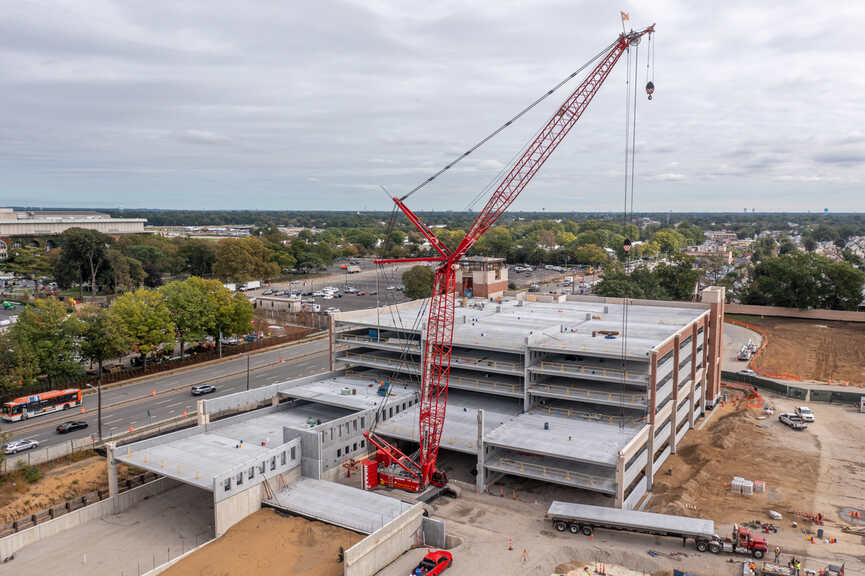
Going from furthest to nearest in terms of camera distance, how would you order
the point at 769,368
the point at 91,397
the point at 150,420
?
the point at 769,368, the point at 91,397, the point at 150,420

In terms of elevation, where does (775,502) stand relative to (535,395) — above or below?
below

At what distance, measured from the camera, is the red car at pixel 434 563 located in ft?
117

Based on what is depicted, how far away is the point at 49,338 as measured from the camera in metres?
70.0

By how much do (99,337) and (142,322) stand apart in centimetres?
602

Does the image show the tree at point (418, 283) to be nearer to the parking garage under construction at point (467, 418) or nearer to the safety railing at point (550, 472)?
the parking garage under construction at point (467, 418)

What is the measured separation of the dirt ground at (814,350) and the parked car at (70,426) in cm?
9237

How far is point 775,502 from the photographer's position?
47.4 m

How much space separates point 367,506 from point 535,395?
66.4ft

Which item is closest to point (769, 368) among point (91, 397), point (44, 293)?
point (91, 397)

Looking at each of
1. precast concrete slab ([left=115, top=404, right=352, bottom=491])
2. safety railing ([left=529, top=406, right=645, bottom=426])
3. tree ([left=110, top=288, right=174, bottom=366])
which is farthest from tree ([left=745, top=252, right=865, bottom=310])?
tree ([left=110, top=288, right=174, bottom=366])

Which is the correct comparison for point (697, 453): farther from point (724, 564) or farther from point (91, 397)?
point (91, 397)

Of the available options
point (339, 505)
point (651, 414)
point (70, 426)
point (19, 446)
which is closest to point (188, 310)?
point (70, 426)

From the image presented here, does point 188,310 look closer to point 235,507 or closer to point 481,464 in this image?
point 235,507

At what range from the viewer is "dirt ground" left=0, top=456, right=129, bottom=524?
45.0 m
